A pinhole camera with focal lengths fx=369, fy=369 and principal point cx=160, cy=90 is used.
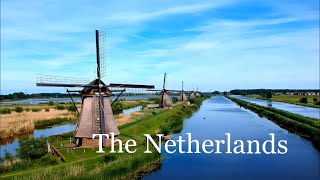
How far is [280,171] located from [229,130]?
19.3 meters

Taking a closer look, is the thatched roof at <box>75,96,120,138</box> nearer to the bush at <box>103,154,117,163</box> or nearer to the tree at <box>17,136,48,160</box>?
the tree at <box>17,136,48,160</box>

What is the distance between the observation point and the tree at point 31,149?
2202 centimetres

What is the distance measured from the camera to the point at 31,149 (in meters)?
22.3

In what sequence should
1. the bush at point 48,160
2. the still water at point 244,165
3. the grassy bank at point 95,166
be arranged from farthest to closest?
the still water at point 244,165
the bush at point 48,160
the grassy bank at point 95,166

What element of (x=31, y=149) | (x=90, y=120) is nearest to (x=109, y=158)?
(x=31, y=149)

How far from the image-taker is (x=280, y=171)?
22.8 metres

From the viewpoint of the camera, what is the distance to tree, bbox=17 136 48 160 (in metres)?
22.0

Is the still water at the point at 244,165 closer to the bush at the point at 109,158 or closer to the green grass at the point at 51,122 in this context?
the bush at the point at 109,158

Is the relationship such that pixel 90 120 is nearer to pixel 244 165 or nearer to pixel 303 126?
pixel 244 165

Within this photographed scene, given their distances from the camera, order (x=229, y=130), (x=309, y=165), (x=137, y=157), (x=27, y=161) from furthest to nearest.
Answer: (x=229, y=130)
(x=309, y=165)
(x=137, y=157)
(x=27, y=161)

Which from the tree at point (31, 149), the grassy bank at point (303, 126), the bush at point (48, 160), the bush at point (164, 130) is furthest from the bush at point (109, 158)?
the grassy bank at point (303, 126)

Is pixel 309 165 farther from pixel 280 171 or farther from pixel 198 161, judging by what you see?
pixel 198 161

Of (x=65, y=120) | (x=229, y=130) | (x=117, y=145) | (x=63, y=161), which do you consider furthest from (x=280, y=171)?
(x=65, y=120)

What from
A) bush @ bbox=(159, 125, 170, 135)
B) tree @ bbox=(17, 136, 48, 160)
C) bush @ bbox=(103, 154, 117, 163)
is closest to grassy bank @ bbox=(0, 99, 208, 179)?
bush @ bbox=(103, 154, 117, 163)
